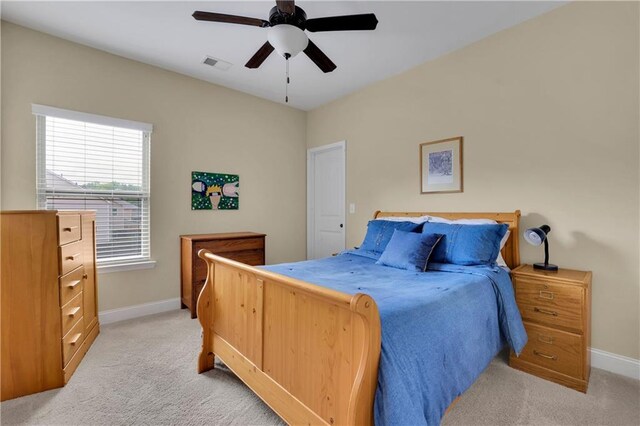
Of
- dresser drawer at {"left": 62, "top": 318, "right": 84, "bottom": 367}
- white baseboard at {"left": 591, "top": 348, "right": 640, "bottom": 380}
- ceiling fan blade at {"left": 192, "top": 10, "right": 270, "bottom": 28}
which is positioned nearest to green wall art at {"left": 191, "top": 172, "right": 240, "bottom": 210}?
dresser drawer at {"left": 62, "top": 318, "right": 84, "bottom": 367}

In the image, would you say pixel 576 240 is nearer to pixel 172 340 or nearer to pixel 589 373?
pixel 589 373

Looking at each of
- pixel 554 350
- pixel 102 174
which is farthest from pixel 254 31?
pixel 554 350

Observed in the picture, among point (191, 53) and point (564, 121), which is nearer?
point (564, 121)

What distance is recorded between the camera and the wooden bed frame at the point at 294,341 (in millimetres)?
1131

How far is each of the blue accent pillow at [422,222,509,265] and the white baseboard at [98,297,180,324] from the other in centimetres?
293

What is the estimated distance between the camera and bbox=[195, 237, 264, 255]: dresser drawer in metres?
3.30

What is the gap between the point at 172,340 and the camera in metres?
2.66

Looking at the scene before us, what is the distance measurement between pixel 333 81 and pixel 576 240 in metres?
2.96

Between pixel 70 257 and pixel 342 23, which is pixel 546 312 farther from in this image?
pixel 70 257

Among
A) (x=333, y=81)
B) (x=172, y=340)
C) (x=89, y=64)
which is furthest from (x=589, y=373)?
(x=89, y=64)

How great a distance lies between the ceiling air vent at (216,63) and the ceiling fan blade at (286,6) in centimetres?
170

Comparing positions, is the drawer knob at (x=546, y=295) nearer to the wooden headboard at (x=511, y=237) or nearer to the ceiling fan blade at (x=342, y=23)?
the wooden headboard at (x=511, y=237)

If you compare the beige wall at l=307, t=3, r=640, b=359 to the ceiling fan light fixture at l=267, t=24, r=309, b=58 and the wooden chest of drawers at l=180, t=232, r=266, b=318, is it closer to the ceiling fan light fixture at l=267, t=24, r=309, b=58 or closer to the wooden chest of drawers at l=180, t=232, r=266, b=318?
the ceiling fan light fixture at l=267, t=24, r=309, b=58

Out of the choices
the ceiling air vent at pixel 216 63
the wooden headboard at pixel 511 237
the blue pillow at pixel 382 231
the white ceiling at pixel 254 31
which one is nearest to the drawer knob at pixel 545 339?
the wooden headboard at pixel 511 237
